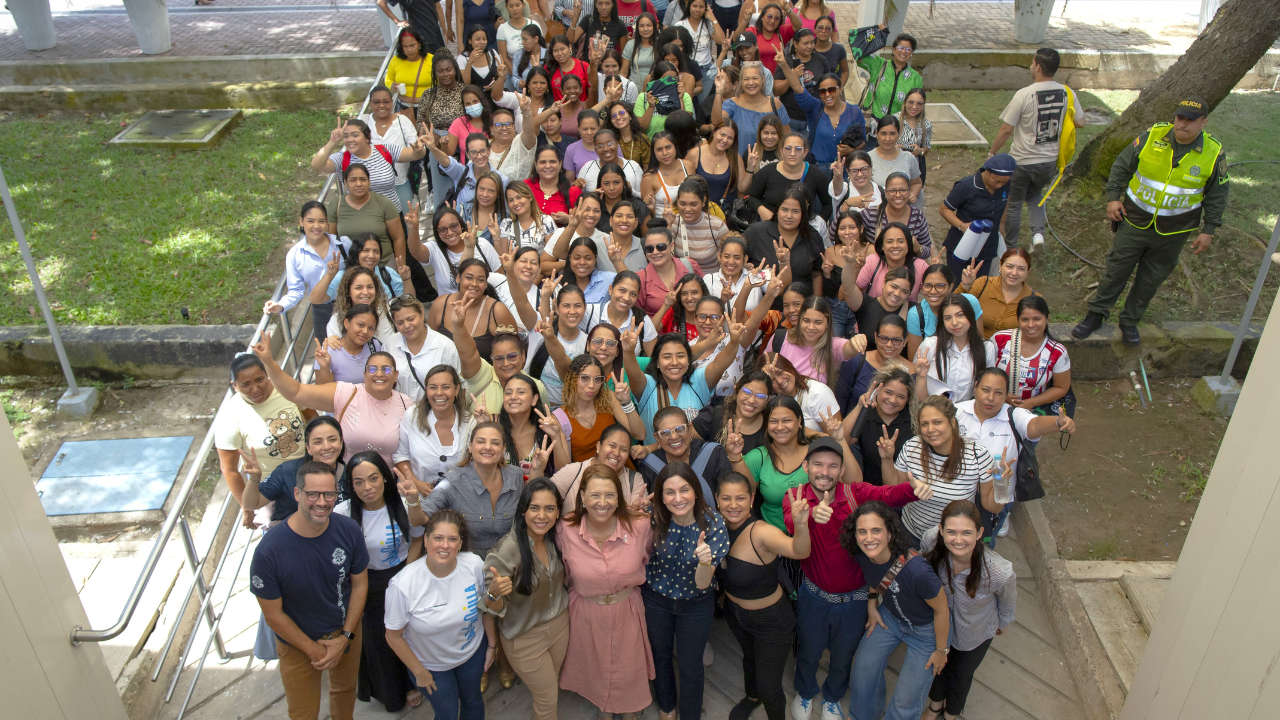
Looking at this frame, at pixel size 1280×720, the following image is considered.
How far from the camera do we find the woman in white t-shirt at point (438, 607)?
14.6 feet

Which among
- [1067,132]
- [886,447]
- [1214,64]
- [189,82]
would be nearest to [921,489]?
[886,447]

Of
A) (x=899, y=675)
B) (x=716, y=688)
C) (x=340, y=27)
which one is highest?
(x=340, y=27)

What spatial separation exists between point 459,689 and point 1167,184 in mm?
6648

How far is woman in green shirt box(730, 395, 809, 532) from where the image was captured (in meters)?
5.02

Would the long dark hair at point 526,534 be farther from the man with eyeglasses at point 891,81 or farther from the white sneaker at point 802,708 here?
the man with eyeglasses at point 891,81

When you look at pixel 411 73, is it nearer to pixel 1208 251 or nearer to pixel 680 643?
pixel 680 643

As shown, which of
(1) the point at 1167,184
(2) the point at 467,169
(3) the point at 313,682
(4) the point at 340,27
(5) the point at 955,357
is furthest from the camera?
(4) the point at 340,27

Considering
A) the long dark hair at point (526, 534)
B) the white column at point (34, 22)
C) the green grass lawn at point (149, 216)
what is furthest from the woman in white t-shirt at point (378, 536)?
the white column at point (34, 22)

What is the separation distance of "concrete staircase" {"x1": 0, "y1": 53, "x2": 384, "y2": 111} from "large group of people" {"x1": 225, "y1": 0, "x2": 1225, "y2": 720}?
627cm

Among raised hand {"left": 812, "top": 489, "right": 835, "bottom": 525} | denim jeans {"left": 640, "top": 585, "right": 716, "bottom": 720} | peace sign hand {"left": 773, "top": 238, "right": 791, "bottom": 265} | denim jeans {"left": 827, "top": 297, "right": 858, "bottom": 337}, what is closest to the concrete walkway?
denim jeans {"left": 640, "top": 585, "right": 716, "bottom": 720}

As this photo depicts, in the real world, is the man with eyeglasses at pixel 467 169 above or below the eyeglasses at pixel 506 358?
above

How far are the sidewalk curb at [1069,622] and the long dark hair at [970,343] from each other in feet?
4.82

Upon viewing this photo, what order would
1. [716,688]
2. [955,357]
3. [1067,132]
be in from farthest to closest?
1. [1067,132]
2. [955,357]
3. [716,688]

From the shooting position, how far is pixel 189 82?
14.0 meters
